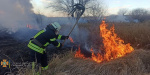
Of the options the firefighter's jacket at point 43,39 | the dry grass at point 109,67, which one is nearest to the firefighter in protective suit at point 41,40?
the firefighter's jacket at point 43,39

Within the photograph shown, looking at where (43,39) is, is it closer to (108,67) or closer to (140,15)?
(108,67)

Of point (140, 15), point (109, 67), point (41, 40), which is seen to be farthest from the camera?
point (140, 15)

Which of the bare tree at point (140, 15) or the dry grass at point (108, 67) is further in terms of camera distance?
the bare tree at point (140, 15)

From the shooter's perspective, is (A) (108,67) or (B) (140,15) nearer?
(A) (108,67)

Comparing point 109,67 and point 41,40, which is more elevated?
point 41,40

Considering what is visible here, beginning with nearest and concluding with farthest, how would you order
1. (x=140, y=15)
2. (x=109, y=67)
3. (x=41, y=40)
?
(x=41, y=40) → (x=109, y=67) → (x=140, y=15)

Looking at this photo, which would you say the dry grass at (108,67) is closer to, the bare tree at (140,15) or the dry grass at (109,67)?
the dry grass at (109,67)

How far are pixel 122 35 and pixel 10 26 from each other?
52.5 ft

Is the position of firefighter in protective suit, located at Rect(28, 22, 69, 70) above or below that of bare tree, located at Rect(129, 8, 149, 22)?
below

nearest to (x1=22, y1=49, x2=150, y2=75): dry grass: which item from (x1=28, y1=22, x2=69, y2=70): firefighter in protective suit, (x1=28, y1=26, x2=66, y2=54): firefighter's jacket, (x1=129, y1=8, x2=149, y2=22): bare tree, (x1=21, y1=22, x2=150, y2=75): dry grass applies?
(x1=21, y1=22, x2=150, y2=75): dry grass

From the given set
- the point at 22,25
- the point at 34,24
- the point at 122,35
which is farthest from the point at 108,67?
the point at 22,25

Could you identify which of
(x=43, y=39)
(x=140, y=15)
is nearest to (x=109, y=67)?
(x=43, y=39)

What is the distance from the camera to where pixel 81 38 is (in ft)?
35.4

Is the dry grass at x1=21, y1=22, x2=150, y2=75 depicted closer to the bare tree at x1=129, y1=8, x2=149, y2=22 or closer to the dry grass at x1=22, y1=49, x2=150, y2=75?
the dry grass at x1=22, y1=49, x2=150, y2=75
